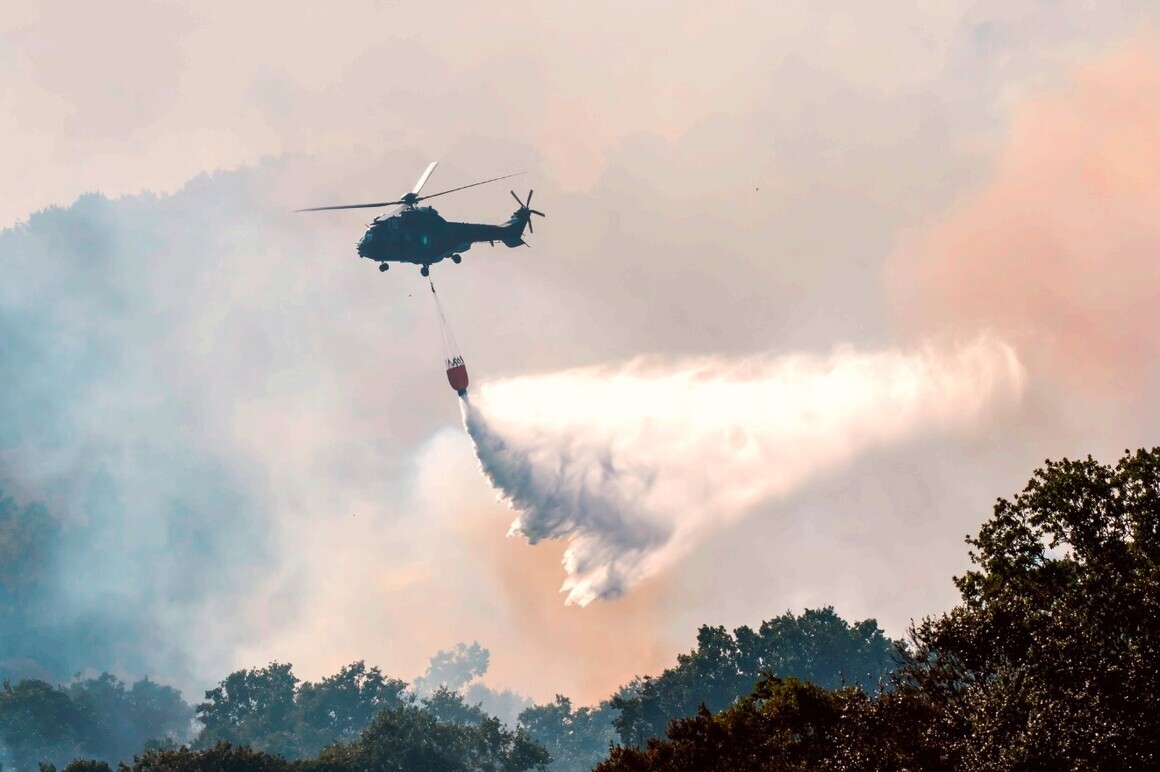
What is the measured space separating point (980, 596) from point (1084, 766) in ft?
50.2

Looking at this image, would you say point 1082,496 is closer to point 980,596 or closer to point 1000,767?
point 980,596

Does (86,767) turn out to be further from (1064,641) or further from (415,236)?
(1064,641)

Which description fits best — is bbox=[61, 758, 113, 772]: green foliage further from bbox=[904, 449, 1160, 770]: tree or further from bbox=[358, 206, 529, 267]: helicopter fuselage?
bbox=[904, 449, 1160, 770]: tree

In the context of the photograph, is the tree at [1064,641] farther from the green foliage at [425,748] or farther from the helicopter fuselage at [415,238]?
the green foliage at [425,748]

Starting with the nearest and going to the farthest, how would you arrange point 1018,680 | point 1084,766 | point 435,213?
point 1084,766 → point 1018,680 → point 435,213

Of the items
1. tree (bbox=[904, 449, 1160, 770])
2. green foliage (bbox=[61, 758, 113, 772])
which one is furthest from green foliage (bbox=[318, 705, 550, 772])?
tree (bbox=[904, 449, 1160, 770])

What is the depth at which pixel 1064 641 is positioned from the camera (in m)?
44.0

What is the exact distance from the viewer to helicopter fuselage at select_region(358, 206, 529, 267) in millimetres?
114669

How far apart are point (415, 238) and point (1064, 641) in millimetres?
83052

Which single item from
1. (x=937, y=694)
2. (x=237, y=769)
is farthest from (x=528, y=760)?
(x=937, y=694)

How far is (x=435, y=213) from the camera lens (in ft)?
388

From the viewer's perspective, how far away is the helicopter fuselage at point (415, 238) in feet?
376

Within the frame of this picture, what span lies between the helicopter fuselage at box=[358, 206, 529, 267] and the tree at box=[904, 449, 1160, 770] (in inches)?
2858

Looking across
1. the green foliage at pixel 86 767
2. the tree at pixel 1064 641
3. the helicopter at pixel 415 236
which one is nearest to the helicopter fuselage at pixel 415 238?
the helicopter at pixel 415 236
